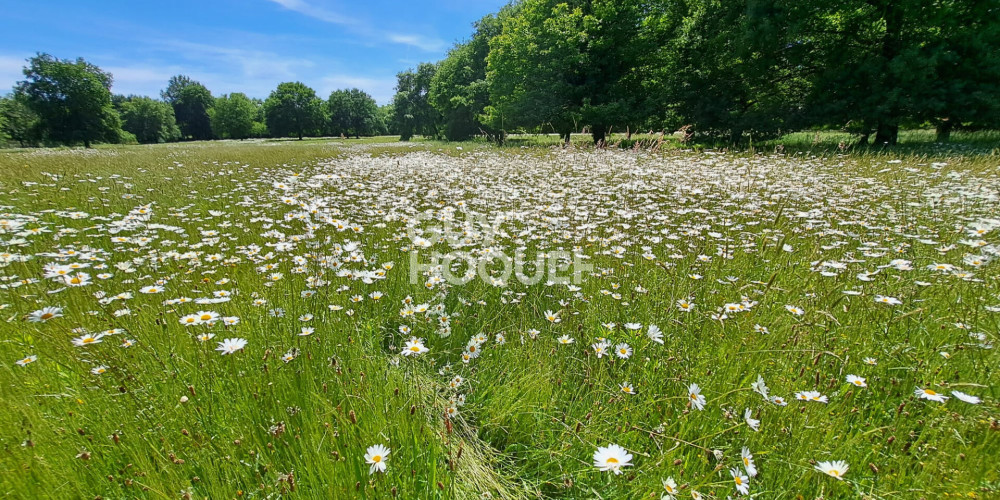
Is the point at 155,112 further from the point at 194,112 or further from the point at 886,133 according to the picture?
the point at 886,133

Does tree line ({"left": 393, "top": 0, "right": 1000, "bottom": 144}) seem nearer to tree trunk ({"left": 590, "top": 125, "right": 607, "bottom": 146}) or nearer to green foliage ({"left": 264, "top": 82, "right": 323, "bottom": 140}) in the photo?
tree trunk ({"left": 590, "top": 125, "right": 607, "bottom": 146})

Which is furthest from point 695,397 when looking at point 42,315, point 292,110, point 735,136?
point 292,110

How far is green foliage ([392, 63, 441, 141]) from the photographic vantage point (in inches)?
2231

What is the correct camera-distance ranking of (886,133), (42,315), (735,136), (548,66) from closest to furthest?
(42,315), (886,133), (735,136), (548,66)

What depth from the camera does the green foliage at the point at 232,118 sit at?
276 ft

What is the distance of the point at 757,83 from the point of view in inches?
759

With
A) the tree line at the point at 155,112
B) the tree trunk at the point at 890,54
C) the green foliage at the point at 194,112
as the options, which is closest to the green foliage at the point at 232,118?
the tree line at the point at 155,112

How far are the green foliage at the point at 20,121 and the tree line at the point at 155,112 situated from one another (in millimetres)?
79

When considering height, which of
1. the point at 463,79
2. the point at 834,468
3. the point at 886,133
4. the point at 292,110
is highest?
the point at 292,110

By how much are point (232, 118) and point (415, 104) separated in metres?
53.2

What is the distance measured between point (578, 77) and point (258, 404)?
2573 centimetres

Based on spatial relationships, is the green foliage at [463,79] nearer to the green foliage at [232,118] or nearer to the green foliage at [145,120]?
the green foliage at [232,118]

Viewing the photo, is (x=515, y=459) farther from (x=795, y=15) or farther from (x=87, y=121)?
(x=87, y=121)

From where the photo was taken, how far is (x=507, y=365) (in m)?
2.47
